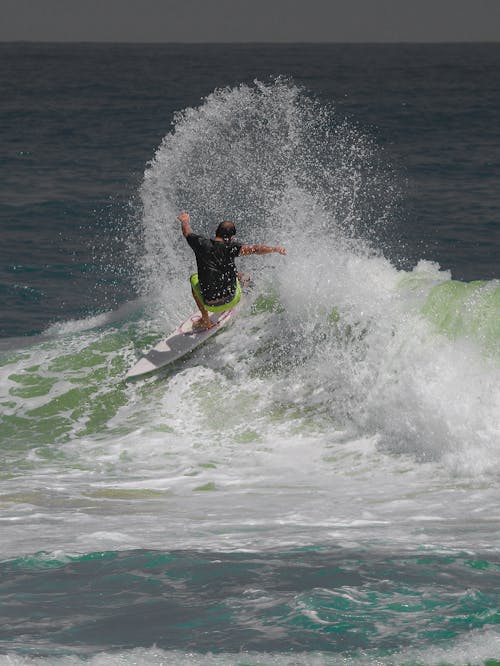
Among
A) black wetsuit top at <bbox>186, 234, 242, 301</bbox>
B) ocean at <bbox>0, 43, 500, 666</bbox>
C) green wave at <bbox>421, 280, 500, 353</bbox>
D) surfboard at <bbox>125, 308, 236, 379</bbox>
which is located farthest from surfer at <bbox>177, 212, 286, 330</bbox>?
green wave at <bbox>421, 280, 500, 353</bbox>

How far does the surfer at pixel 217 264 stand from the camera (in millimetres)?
12086

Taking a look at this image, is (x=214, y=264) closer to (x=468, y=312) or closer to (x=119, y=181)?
(x=468, y=312)

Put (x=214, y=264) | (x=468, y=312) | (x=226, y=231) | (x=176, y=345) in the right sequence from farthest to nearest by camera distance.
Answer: (x=176, y=345), (x=214, y=264), (x=226, y=231), (x=468, y=312)

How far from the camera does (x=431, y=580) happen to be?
642cm

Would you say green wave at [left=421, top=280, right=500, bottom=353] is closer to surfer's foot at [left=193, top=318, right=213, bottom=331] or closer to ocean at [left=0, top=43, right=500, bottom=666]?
ocean at [left=0, top=43, right=500, bottom=666]

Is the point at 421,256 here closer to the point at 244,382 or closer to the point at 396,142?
the point at 244,382

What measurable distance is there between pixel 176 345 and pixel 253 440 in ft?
8.61

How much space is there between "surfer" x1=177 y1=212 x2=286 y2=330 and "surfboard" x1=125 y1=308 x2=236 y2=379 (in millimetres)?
301

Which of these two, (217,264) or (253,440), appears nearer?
(253,440)

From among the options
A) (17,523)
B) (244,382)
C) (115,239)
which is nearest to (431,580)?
(17,523)

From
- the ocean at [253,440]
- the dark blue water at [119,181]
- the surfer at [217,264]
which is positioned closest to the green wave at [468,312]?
the ocean at [253,440]

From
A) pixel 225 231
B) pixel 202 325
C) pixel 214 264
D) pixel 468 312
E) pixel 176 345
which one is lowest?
pixel 176 345

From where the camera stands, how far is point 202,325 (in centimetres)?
1323

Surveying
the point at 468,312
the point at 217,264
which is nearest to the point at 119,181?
the point at 217,264
